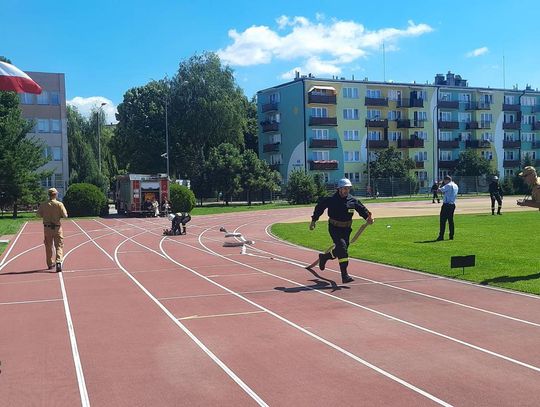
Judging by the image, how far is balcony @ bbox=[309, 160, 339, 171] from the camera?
241 feet

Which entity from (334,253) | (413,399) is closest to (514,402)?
(413,399)

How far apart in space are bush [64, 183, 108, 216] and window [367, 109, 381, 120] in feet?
146

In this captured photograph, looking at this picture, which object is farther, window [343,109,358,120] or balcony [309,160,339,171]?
window [343,109,358,120]

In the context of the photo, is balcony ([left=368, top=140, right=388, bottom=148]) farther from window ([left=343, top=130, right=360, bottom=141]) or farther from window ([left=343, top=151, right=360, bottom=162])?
window ([left=343, top=151, right=360, bottom=162])

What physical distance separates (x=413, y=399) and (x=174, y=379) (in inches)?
89.0

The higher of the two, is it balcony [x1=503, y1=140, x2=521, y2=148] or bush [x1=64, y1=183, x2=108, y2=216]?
balcony [x1=503, y1=140, x2=521, y2=148]

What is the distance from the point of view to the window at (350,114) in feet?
249

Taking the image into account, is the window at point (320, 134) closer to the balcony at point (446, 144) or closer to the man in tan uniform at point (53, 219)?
the balcony at point (446, 144)

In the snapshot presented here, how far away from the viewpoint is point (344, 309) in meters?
8.59

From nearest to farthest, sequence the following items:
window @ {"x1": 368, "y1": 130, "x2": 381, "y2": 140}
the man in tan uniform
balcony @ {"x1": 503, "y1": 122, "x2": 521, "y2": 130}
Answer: the man in tan uniform
window @ {"x1": 368, "y1": 130, "x2": 381, "y2": 140}
balcony @ {"x1": 503, "y1": 122, "x2": 521, "y2": 130}

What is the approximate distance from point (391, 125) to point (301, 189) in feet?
93.7

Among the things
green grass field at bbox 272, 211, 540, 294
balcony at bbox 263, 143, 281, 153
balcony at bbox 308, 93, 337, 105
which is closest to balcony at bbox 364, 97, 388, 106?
balcony at bbox 308, 93, 337, 105

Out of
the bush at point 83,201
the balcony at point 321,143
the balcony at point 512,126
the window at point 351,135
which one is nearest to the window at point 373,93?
the window at point 351,135

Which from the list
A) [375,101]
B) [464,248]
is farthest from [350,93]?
[464,248]
